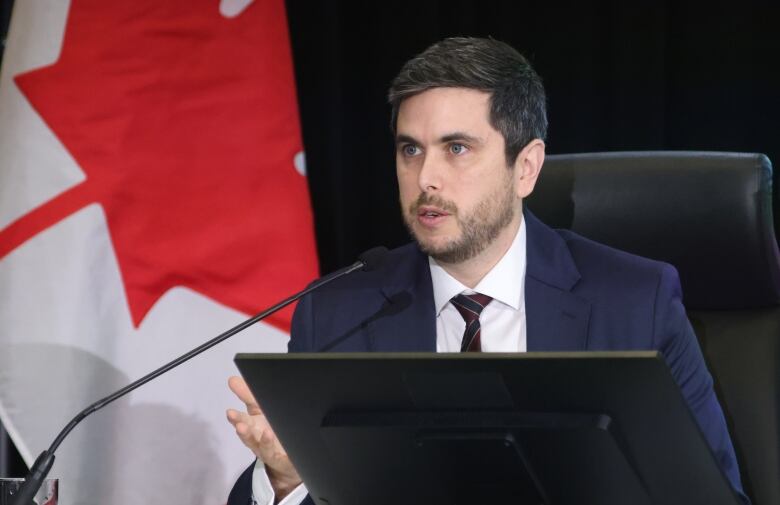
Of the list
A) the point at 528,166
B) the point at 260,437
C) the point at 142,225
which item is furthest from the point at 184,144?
the point at 260,437

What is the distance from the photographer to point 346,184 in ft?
10.2

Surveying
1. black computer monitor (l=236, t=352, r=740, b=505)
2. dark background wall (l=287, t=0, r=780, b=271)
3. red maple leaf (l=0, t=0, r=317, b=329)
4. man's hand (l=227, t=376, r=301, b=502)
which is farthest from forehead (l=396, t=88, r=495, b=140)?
dark background wall (l=287, t=0, r=780, b=271)

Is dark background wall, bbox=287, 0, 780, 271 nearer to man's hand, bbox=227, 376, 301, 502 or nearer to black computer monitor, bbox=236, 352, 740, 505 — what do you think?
man's hand, bbox=227, 376, 301, 502

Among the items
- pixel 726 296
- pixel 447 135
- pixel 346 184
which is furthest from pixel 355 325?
pixel 346 184

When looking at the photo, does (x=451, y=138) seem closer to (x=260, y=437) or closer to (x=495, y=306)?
(x=495, y=306)

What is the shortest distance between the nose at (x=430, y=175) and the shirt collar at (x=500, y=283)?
215mm

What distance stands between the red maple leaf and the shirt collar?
0.79 metres

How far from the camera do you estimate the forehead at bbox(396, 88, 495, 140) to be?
6.02 ft

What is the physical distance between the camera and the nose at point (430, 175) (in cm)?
181

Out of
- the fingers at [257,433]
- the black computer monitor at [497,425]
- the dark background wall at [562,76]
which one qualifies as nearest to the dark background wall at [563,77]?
the dark background wall at [562,76]

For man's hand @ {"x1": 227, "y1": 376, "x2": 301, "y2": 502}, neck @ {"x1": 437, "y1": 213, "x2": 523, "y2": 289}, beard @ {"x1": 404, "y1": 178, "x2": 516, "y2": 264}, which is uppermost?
beard @ {"x1": 404, "y1": 178, "x2": 516, "y2": 264}

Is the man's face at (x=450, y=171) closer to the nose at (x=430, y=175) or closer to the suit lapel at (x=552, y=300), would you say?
the nose at (x=430, y=175)

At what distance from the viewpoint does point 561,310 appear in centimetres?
184

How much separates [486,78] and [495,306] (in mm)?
436
